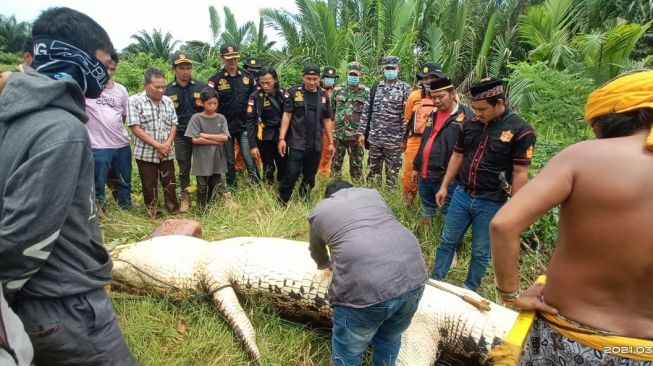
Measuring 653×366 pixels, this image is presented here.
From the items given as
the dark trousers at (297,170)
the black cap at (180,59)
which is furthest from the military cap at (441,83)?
the black cap at (180,59)

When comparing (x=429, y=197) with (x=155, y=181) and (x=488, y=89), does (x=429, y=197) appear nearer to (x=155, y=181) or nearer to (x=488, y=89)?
(x=488, y=89)

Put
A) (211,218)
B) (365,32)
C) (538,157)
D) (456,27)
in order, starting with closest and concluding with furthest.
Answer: (538,157)
(211,218)
(456,27)
(365,32)

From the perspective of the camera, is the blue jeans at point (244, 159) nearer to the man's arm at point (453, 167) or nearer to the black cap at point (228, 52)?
the black cap at point (228, 52)

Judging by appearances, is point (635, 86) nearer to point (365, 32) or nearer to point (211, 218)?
point (211, 218)

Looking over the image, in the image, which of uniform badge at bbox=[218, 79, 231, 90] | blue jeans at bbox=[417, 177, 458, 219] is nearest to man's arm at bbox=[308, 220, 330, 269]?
blue jeans at bbox=[417, 177, 458, 219]

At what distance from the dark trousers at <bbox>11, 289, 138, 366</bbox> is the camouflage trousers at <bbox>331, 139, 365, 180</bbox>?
4448 mm

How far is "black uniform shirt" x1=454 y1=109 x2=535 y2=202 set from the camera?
9.29 feet

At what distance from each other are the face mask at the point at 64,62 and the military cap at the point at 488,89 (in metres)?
2.27

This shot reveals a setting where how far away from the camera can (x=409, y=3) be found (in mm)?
11641

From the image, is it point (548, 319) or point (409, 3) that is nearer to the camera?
point (548, 319)

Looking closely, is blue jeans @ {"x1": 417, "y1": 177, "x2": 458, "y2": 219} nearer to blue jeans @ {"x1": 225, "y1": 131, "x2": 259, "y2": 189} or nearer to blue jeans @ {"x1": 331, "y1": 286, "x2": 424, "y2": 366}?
blue jeans @ {"x1": 331, "y1": 286, "x2": 424, "y2": 366}

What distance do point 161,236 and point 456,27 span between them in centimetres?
1057

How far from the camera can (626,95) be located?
126 cm

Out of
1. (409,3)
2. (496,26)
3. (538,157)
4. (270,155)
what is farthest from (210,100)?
(496,26)
